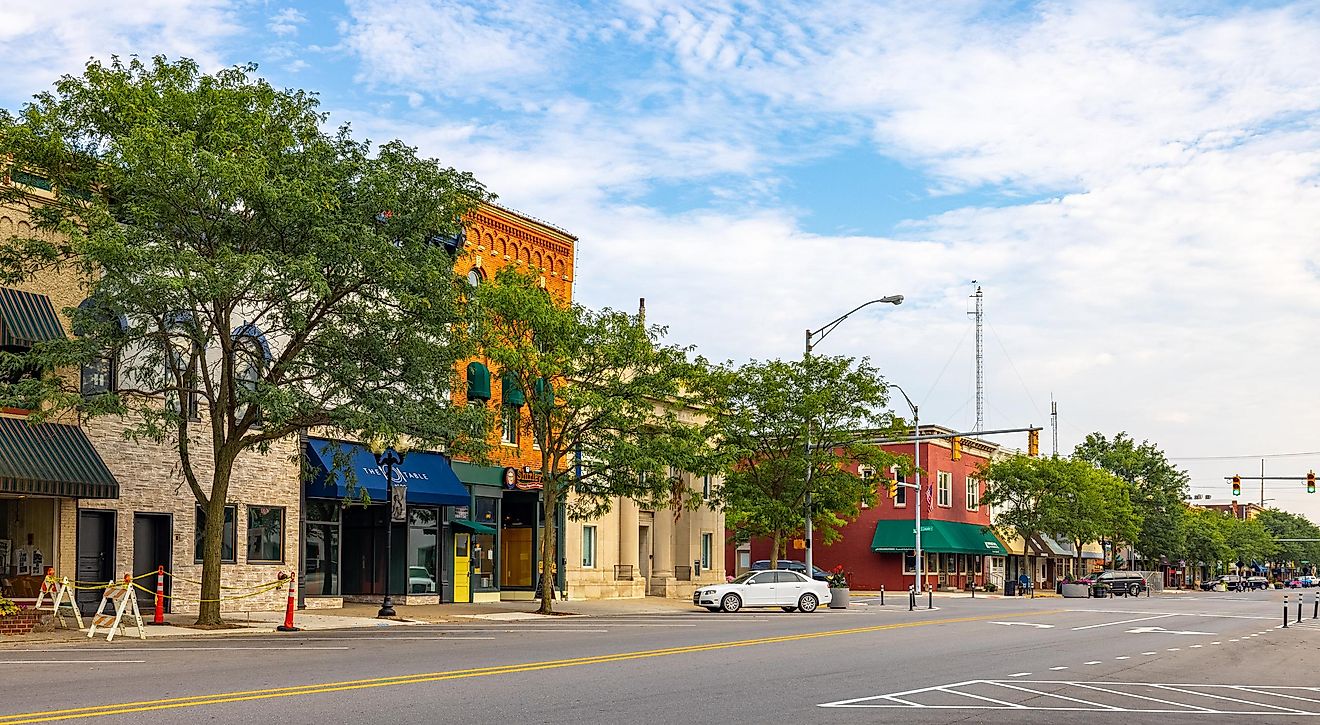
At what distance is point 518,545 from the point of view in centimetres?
4550

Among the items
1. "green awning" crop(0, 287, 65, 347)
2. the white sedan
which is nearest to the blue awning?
"green awning" crop(0, 287, 65, 347)

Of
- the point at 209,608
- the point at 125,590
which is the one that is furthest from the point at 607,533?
the point at 125,590

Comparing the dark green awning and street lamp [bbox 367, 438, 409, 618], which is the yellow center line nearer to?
street lamp [bbox 367, 438, 409, 618]

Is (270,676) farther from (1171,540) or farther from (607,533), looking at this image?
(1171,540)

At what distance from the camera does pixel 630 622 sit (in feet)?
112

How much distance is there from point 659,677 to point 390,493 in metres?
17.0

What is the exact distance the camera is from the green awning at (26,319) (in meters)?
27.4

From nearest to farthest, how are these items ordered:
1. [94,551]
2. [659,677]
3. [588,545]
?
[659,677] < [94,551] < [588,545]

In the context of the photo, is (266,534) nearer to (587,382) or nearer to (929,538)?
(587,382)

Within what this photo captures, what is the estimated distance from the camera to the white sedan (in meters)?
43.7

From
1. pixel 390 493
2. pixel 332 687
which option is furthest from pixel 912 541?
pixel 332 687

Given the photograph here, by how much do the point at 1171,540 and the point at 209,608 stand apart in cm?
8263

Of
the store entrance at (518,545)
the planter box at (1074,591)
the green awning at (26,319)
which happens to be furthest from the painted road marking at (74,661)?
the planter box at (1074,591)

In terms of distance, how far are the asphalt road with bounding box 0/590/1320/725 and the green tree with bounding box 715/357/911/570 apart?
63.6 ft
